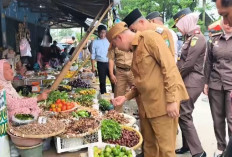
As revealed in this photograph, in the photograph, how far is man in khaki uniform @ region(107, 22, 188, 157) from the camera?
8.43 ft

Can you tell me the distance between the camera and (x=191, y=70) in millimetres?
3900

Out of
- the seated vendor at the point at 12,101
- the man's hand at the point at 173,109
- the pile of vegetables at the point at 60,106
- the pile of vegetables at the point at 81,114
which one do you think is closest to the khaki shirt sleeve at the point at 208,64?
the man's hand at the point at 173,109

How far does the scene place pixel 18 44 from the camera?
359 inches

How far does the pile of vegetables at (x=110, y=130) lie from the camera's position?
10.9 feet

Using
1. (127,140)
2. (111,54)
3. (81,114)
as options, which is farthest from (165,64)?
(111,54)

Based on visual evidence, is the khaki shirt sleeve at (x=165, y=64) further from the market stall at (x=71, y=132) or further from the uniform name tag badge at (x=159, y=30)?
the uniform name tag badge at (x=159, y=30)

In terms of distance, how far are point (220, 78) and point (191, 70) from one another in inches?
17.4

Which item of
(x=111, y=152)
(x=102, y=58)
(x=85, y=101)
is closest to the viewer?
(x=111, y=152)

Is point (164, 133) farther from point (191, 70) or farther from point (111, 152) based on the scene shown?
point (191, 70)

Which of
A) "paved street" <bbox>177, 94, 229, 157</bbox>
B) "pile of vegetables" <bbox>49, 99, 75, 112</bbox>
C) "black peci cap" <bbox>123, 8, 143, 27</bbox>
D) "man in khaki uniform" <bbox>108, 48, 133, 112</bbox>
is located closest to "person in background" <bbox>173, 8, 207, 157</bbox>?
"paved street" <bbox>177, 94, 229, 157</bbox>

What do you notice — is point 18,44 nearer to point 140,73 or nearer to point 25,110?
point 25,110

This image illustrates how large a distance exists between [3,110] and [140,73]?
57.6 inches

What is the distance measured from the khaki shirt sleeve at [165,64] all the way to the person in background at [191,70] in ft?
4.38

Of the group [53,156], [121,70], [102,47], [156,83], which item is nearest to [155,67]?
[156,83]
